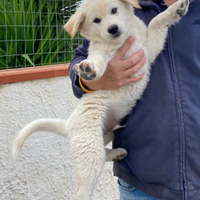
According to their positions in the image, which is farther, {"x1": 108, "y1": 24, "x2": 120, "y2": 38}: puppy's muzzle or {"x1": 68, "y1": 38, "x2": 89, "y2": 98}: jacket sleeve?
{"x1": 68, "y1": 38, "x2": 89, "y2": 98}: jacket sleeve

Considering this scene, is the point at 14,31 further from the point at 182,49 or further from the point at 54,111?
the point at 182,49

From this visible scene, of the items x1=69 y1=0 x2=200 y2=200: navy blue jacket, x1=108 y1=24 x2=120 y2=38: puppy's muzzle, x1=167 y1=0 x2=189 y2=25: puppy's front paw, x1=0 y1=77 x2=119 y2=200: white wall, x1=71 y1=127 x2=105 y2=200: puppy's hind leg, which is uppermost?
x1=167 y1=0 x2=189 y2=25: puppy's front paw

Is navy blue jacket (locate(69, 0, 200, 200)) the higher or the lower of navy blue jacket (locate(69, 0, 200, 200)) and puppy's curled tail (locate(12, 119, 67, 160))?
the higher

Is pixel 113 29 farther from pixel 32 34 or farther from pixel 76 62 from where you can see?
pixel 32 34

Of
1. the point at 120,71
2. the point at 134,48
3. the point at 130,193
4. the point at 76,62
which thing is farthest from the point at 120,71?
the point at 130,193

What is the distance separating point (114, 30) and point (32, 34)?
179cm

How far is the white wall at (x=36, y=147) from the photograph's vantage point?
99.9 inches

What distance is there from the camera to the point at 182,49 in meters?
1.36

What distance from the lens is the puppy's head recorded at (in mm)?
1522

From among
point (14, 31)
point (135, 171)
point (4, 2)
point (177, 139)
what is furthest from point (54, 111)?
point (177, 139)

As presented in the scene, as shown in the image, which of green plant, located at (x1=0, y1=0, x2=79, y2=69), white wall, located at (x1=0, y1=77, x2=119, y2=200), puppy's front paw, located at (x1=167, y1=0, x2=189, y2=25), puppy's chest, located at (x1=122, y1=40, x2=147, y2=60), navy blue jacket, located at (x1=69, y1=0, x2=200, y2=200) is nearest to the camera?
navy blue jacket, located at (x1=69, y1=0, x2=200, y2=200)

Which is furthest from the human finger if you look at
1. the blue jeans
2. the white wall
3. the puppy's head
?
the white wall

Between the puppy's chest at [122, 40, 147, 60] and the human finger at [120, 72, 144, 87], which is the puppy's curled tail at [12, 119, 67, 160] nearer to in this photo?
the human finger at [120, 72, 144, 87]

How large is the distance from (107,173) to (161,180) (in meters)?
1.88
